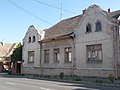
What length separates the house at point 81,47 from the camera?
23766 mm

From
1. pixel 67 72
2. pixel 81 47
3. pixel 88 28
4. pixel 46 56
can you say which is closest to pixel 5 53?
pixel 46 56

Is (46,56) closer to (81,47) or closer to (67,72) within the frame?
(67,72)

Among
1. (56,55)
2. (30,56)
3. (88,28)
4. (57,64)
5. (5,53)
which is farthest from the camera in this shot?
(5,53)

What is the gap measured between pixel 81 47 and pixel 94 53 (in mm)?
2150

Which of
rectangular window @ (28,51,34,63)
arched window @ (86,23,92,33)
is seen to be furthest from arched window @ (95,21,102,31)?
rectangular window @ (28,51,34,63)

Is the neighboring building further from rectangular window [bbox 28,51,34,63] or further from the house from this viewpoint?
the house

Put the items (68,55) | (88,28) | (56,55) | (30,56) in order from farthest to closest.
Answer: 1. (30,56)
2. (56,55)
3. (68,55)
4. (88,28)

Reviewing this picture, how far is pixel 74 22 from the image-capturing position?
104 feet

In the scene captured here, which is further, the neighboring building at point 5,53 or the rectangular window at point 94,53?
the neighboring building at point 5,53

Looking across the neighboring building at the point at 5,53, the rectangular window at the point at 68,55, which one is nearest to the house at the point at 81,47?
the rectangular window at the point at 68,55

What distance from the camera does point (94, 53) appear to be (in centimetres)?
2555

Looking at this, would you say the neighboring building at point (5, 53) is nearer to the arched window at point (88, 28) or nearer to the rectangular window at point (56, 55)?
the rectangular window at point (56, 55)

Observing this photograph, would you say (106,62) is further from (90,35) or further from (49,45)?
(49,45)

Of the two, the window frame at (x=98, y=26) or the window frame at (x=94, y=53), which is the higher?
the window frame at (x=98, y=26)
